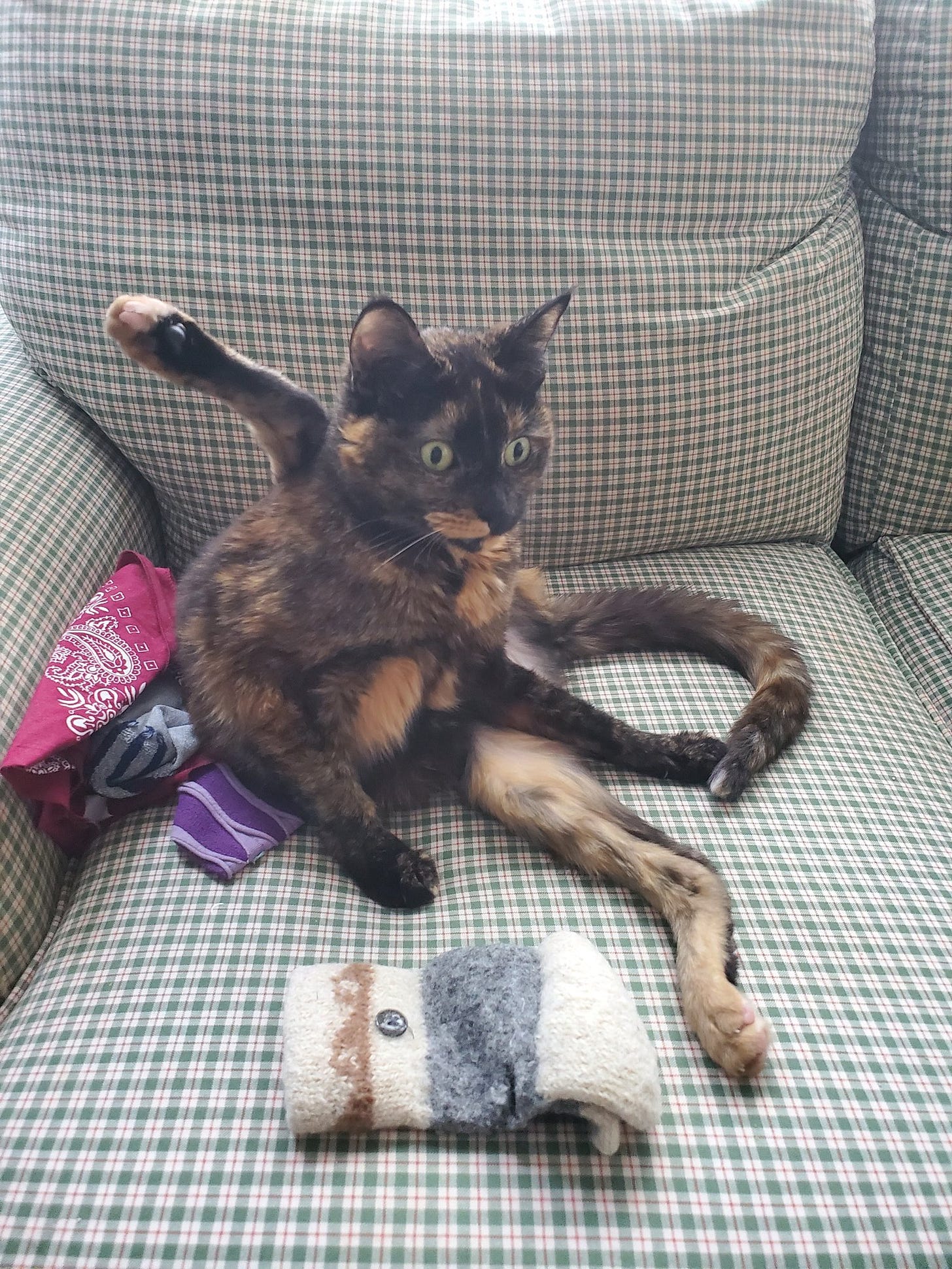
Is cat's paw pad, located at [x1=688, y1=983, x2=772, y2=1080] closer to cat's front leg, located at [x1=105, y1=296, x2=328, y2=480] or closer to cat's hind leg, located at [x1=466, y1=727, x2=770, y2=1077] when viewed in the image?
cat's hind leg, located at [x1=466, y1=727, x2=770, y2=1077]

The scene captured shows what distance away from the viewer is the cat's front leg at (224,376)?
85 centimetres

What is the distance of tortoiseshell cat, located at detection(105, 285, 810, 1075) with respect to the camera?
0.86 metres

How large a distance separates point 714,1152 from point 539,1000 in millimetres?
178

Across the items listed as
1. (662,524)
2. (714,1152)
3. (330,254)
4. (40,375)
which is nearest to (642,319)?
(662,524)

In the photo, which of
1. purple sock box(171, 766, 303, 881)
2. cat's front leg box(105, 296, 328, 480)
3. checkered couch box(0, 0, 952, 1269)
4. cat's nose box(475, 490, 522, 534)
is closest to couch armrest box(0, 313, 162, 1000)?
checkered couch box(0, 0, 952, 1269)

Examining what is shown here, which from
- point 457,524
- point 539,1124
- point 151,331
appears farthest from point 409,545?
point 539,1124

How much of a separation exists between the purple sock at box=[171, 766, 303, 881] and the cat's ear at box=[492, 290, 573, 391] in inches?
20.7

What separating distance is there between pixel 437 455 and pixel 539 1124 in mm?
593

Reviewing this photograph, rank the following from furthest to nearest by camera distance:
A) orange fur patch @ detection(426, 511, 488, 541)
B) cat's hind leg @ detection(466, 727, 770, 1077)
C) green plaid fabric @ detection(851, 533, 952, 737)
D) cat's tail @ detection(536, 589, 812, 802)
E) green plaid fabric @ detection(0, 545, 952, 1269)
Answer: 1. green plaid fabric @ detection(851, 533, 952, 737)
2. cat's tail @ detection(536, 589, 812, 802)
3. orange fur patch @ detection(426, 511, 488, 541)
4. cat's hind leg @ detection(466, 727, 770, 1077)
5. green plaid fabric @ detection(0, 545, 952, 1269)

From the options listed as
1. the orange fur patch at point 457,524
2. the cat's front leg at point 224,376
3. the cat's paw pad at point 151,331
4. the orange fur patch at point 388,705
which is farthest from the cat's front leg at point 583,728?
the cat's paw pad at point 151,331

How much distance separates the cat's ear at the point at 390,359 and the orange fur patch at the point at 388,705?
0.91ft

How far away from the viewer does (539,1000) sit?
77 cm

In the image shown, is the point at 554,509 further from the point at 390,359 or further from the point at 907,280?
the point at 907,280

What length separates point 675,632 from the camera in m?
1.26
